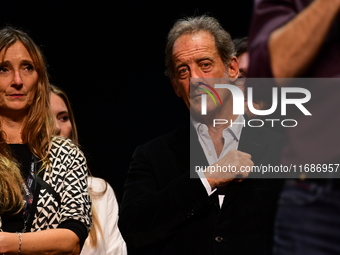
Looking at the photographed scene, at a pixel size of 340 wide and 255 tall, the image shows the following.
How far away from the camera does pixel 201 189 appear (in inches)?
78.6

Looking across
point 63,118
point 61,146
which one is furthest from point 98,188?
point 61,146

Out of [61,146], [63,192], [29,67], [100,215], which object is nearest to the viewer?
[63,192]

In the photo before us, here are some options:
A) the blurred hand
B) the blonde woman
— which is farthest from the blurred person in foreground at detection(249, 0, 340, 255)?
the blonde woman

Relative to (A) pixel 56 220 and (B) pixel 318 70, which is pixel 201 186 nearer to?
(A) pixel 56 220

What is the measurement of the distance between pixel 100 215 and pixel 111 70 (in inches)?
47.2

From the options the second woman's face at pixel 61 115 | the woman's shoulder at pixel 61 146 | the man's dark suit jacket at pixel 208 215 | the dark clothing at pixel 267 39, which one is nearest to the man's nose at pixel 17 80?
the woman's shoulder at pixel 61 146

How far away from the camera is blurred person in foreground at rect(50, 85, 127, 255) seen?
3043 mm

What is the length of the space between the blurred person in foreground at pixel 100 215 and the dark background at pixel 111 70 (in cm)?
57

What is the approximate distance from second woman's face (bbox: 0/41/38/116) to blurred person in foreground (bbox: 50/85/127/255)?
0.74m

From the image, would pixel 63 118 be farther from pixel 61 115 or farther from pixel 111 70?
pixel 111 70

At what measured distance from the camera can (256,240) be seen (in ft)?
6.70

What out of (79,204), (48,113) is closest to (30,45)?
(48,113)

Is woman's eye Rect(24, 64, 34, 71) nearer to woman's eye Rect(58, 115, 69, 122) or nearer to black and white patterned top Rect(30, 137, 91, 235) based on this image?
black and white patterned top Rect(30, 137, 91, 235)

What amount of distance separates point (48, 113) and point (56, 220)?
0.47 metres
